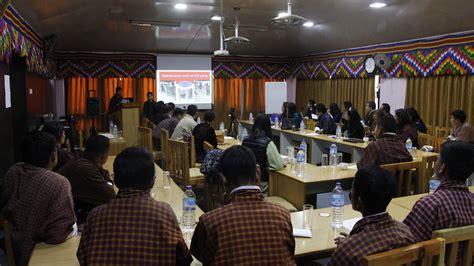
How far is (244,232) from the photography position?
1666 millimetres

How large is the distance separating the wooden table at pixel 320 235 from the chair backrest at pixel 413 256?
601 millimetres

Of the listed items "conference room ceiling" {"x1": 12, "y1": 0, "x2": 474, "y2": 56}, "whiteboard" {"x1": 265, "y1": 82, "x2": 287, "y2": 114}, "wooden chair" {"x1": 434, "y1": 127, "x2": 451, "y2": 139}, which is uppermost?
"conference room ceiling" {"x1": 12, "y1": 0, "x2": 474, "y2": 56}

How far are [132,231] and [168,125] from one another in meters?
4.91

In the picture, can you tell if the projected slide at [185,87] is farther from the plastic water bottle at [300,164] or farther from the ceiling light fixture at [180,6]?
the plastic water bottle at [300,164]

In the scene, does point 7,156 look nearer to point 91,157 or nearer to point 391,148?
point 91,157

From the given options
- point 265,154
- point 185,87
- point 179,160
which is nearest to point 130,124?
point 179,160

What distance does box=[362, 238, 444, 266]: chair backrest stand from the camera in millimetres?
1466

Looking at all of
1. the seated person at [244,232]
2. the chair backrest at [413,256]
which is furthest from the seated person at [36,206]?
the chair backrest at [413,256]

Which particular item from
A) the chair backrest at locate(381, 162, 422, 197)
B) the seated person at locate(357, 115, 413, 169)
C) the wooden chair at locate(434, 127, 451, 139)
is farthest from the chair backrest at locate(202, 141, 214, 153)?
the wooden chair at locate(434, 127, 451, 139)

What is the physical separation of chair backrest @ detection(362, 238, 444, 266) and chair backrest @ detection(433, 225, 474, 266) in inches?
3.5

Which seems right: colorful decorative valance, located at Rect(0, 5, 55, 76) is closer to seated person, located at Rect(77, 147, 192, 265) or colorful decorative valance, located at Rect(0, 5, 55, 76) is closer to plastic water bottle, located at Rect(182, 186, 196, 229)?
plastic water bottle, located at Rect(182, 186, 196, 229)

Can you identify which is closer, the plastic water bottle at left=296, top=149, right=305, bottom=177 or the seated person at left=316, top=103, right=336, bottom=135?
the plastic water bottle at left=296, top=149, right=305, bottom=177

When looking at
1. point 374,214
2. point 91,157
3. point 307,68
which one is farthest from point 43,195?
point 307,68

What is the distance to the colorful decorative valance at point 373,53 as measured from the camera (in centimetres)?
683
